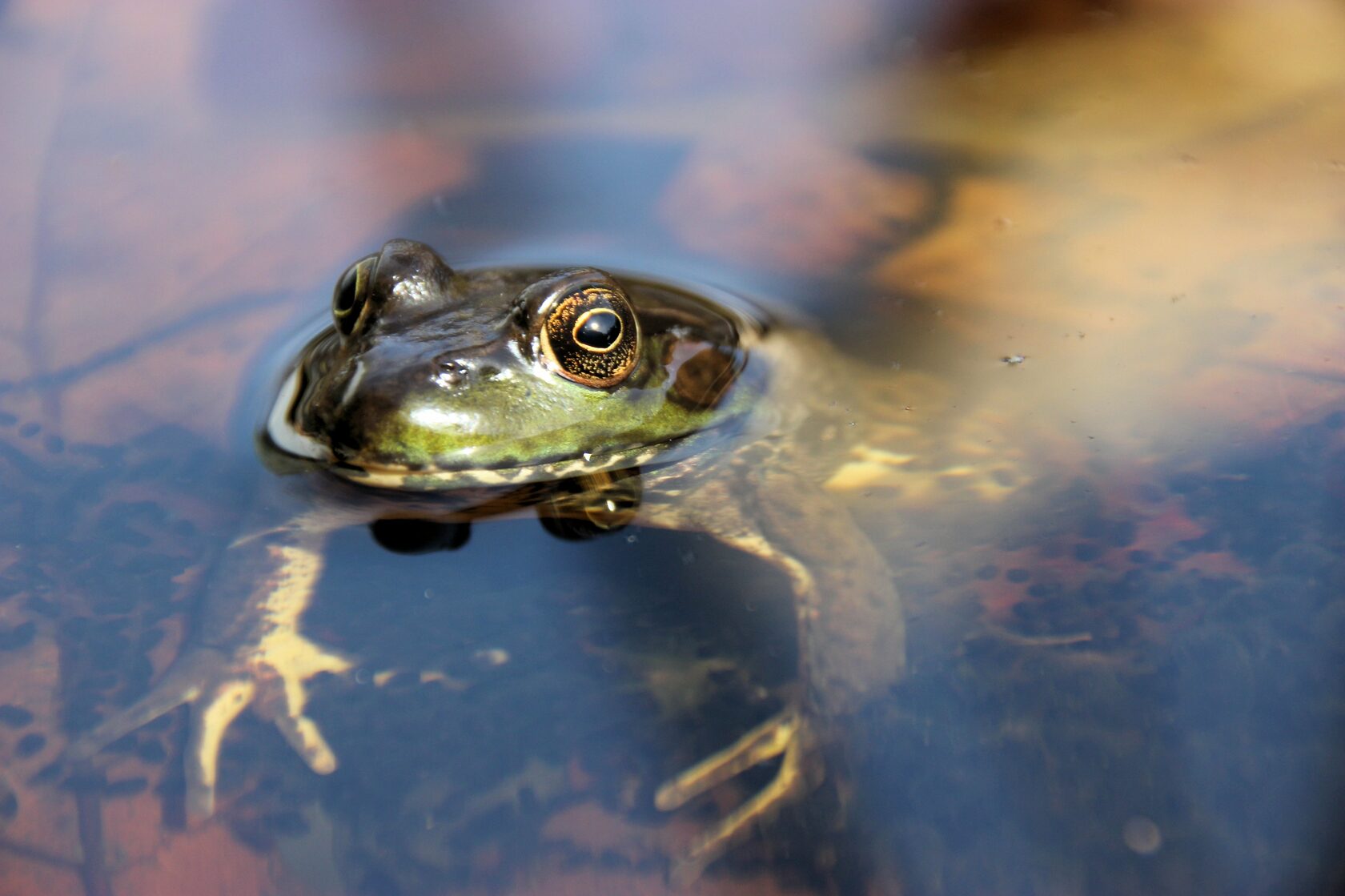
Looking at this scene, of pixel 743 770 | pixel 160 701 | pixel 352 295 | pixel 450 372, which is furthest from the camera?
pixel 352 295

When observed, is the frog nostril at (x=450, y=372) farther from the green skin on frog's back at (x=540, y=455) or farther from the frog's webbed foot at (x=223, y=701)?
the frog's webbed foot at (x=223, y=701)

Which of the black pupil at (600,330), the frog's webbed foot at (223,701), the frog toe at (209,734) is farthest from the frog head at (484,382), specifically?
the frog toe at (209,734)

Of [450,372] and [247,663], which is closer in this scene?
[247,663]

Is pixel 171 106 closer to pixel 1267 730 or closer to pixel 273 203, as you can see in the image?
pixel 273 203

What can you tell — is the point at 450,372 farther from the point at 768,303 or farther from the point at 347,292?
the point at 768,303

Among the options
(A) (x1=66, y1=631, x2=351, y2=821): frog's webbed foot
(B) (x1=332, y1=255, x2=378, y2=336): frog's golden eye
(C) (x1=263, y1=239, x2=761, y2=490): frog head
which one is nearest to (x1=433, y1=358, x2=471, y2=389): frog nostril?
(C) (x1=263, y1=239, x2=761, y2=490): frog head

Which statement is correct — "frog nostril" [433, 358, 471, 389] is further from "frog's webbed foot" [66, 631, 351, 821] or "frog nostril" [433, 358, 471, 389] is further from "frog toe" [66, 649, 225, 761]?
"frog toe" [66, 649, 225, 761]

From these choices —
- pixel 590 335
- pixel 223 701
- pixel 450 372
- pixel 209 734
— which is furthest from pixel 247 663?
pixel 590 335

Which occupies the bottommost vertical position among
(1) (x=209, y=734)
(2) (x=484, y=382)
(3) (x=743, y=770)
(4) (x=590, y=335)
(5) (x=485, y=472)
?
(1) (x=209, y=734)
